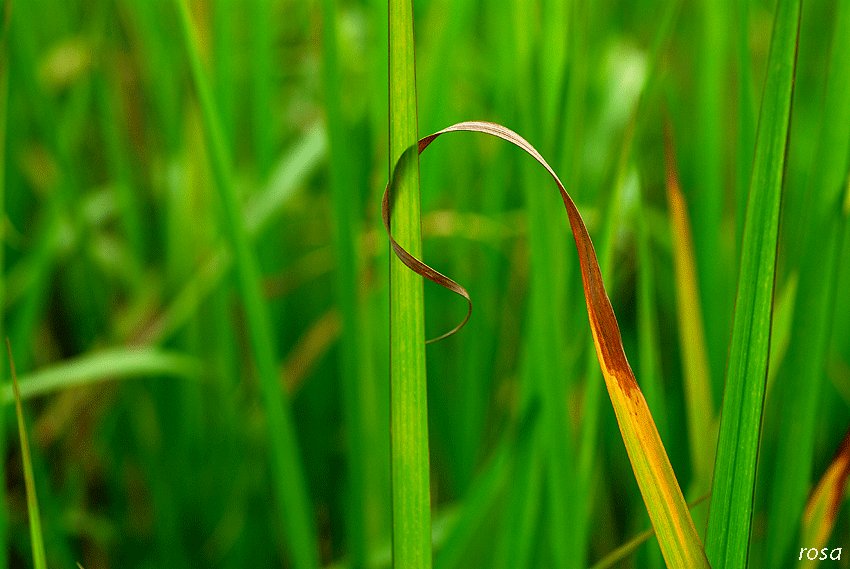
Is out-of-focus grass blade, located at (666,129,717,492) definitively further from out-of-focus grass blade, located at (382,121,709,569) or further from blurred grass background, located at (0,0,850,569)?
out-of-focus grass blade, located at (382,121,709,569)

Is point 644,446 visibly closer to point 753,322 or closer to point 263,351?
point 753,322

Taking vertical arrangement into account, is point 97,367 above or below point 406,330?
below

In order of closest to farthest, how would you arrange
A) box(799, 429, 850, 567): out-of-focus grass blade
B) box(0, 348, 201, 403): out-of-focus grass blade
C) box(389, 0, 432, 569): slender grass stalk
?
box(389, 0, 432, 569): slender grass stalk → box(799, 429, 850, 567): out-of-focus grass blade → box(0, 348, 201, 403): out-of-focus grass blade

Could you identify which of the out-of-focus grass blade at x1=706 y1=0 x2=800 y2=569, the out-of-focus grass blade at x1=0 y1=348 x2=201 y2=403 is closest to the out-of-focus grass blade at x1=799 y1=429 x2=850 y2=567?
the out-of-focus grass blade at x1=706 y1=0 x2=800 y2=569

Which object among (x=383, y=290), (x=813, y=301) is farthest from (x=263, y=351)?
(x=813, y=301)

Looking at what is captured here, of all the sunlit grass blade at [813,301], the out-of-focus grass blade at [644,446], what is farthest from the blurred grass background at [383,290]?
the out-of-focus grass blade at [644,446]

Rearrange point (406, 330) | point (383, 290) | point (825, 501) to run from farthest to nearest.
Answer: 1. point (383, 290)
2. point (825, 501)
3. point (406, 330)
